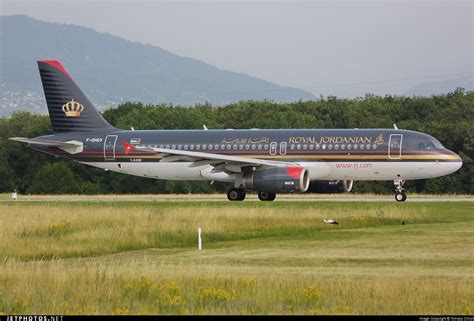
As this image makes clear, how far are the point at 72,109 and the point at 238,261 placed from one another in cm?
3741

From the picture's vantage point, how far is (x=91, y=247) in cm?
3014

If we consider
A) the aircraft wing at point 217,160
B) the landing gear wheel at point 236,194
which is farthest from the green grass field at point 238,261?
the landing gear wheel at point 236,194

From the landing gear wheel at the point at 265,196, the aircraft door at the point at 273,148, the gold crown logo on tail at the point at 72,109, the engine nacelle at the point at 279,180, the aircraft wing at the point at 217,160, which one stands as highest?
the gold crown logo on tail at the point at 72,109

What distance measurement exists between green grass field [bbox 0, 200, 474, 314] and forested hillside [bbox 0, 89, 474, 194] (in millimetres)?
37811

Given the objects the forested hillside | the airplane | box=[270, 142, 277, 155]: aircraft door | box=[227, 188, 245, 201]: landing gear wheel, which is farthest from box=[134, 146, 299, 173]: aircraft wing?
the forested hillside

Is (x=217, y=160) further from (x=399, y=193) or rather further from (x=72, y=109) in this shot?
(x=72, y=109)

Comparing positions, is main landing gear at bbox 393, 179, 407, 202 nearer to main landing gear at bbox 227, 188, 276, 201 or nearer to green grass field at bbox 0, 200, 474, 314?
main landing gear at bbox 227, 188, 276, 201

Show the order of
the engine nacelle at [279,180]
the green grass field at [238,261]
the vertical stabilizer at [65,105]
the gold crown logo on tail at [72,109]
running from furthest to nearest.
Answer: the gold crown logo on tail at [72,109] < the vertical stabilizer at [65,105] < the engine nacelle at [279,180] < the green grass field at [238,261]

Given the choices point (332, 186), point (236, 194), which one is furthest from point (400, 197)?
point (236, 194)

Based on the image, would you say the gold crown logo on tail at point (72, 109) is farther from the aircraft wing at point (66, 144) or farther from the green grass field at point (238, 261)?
the green grass field at point (238, 261)

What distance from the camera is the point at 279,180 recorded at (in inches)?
2016

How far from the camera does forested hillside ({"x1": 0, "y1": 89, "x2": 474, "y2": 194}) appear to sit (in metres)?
81.9

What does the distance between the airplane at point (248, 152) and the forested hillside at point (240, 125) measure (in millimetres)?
20558

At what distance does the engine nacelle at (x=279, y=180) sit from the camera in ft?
166
